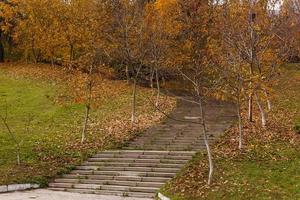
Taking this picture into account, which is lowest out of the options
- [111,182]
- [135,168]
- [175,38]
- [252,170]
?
[111,182]

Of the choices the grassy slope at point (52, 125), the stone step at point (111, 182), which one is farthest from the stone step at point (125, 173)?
the grassy slope at point (52, 125)

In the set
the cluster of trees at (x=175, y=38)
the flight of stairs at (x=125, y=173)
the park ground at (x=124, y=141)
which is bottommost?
the flight of stairs at (x=125, y=173)

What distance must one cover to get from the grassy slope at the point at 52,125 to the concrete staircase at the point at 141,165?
925mm

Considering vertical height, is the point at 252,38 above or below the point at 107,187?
above

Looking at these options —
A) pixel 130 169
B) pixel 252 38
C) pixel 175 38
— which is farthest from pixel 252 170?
pixel 175 38

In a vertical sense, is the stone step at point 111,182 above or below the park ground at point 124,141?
below

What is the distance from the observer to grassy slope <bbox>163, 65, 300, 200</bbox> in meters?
15.5

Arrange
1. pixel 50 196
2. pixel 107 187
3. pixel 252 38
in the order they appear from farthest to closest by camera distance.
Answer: pixel 252 38
pixel 107 187
pixel 50 196

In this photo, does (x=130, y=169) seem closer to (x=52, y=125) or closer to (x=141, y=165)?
(x=141, y=165)

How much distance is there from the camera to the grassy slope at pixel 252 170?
15.5m

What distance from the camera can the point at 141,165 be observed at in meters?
20.0

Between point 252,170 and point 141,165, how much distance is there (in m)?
4.90

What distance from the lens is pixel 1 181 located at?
18.7 metres

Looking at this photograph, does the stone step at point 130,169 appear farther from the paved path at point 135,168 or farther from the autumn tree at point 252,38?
the autumn tree at point 252,38
